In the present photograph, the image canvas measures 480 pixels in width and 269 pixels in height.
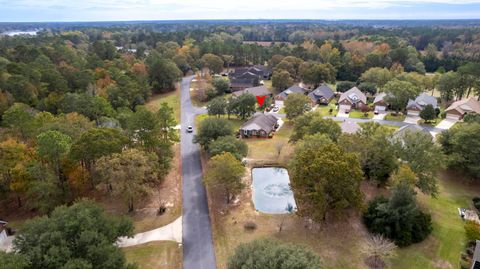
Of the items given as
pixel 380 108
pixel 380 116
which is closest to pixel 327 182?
pixel 380 116

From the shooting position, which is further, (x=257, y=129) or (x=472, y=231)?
(x=257, y=129)

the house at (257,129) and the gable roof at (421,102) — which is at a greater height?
the gable roof at (421,102)

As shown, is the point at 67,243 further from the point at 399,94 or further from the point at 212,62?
the point at 212,62

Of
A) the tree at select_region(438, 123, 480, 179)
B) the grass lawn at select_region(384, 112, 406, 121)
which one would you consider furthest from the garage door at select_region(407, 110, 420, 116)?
the tree at select_region(438, 123, 480, 179)

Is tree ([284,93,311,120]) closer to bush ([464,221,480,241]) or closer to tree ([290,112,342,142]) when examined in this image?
tree ([290,112,342,142])

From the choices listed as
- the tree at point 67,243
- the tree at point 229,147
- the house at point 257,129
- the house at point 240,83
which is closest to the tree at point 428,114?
the house at point 257,129

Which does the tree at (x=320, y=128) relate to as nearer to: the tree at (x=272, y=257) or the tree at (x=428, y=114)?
the tree at (x=272, y=257)

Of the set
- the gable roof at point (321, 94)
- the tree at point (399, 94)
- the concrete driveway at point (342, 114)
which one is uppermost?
the tree at point (399, 94)
